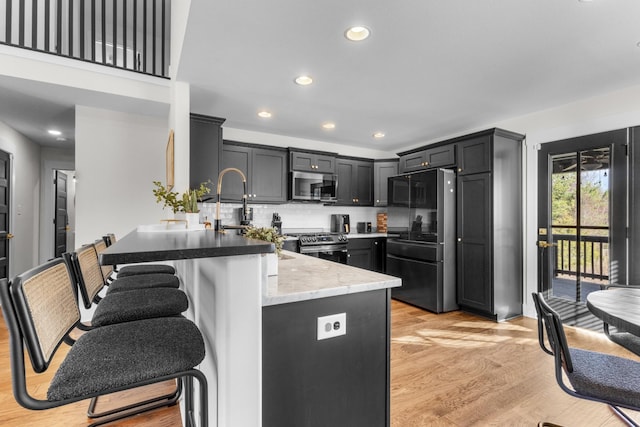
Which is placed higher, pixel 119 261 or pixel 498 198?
pixel 498 198

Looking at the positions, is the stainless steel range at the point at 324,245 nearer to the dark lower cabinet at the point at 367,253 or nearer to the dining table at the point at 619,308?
the dark lower cabinet at the point at 367,253

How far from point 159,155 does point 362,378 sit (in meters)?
3.51

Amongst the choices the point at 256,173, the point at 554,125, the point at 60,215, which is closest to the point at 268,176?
the point at 256,173

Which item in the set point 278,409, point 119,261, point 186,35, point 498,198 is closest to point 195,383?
point 278,409

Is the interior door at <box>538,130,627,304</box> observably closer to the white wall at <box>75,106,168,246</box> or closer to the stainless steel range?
the stainless steel range

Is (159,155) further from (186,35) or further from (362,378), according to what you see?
(362,378)

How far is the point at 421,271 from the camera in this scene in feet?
13.7

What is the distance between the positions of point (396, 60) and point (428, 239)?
2.32m

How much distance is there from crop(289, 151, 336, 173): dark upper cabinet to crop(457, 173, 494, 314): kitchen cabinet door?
77.7 inches

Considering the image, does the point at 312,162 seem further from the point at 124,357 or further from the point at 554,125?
the point at 124,357

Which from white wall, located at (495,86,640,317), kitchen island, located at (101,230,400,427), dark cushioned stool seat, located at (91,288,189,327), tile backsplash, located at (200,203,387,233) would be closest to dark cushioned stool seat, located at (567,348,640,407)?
kitchen island, located at (101,230,400,427)

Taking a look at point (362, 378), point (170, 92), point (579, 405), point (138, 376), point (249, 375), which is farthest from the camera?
point (170, 92)

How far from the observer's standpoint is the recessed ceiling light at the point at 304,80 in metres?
2.84

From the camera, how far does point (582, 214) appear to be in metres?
3.36
